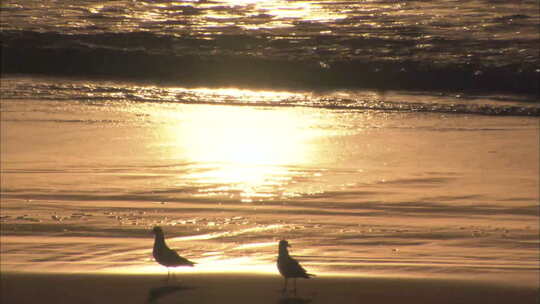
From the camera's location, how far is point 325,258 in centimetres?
740

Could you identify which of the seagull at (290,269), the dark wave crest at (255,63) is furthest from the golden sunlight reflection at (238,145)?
the dark wave crest at (255,63)

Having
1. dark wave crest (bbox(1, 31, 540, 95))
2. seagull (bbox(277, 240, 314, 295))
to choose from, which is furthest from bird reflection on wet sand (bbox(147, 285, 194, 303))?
dark wave crest (bbox(1, 31, 540, 95))

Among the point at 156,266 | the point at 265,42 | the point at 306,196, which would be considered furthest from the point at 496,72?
the point at 156,266

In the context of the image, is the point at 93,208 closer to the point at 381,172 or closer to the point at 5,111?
the point at 381,172

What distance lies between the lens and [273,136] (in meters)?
12.2

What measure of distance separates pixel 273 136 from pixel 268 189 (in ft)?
8.45

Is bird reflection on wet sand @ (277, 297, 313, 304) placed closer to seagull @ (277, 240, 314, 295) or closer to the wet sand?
the wet sand

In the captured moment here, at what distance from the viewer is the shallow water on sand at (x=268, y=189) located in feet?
24.5

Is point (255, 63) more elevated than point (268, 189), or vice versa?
point (255, 63)

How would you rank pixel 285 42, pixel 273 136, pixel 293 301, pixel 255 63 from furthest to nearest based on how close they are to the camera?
pixel 285 42
pixel 255 63
pixel 273 136
pixel 293 301

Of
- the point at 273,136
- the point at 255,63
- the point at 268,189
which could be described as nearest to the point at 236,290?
the point at 268,189

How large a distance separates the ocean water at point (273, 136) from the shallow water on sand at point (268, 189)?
0.10ft

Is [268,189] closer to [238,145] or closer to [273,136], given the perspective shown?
[238,145]

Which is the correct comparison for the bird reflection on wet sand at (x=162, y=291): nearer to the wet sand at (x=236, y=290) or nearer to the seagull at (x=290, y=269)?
A: the wet sand at (x=236, y=290)
